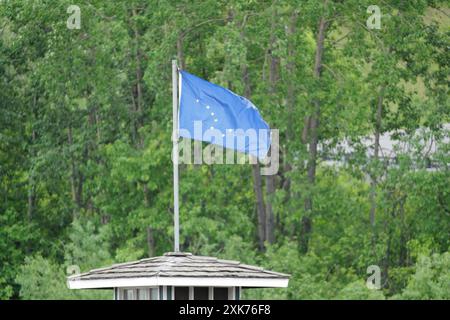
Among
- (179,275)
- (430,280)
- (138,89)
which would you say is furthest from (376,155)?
(179,275)

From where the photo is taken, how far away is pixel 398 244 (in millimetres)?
57125

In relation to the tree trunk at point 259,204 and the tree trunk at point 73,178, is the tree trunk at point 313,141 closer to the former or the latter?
the tree trunk at point 259,204

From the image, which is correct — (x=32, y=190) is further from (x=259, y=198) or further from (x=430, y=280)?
(x=430, y=280)

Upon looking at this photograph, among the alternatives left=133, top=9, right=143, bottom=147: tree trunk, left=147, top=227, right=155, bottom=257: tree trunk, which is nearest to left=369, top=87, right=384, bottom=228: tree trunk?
left=147, top=227, right=155, bottom=257: tree trunk

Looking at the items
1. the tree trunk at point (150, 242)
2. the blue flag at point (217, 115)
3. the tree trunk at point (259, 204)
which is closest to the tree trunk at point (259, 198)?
the tree trunk at point (259, 204)

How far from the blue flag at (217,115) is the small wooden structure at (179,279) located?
2639 mm

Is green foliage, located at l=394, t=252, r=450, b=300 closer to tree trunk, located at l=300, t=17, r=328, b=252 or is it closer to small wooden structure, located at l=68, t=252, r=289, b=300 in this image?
tree trunk, located at l=300, t=17, r=328, b=252

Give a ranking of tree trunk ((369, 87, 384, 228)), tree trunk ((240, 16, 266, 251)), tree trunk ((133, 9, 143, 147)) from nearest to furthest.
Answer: tree trunk ((369, 87, 384, 228)), tree trunk ((240, 16, 266, 251)), tree trunk ((133, 9, 143, 147))

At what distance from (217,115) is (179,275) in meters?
4.21

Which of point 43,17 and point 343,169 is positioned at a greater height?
point 43,17

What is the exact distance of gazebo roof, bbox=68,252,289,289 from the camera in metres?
31.6
